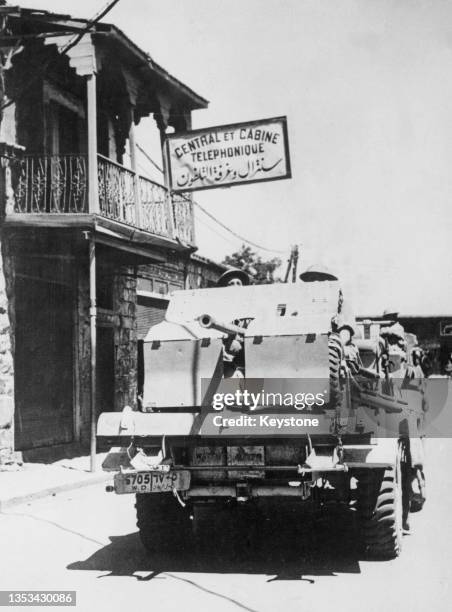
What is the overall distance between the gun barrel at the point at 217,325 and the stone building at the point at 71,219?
5917 mm

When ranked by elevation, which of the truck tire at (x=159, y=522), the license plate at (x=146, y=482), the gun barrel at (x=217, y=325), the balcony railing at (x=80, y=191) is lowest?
the truck tire at (x=159, y=522)

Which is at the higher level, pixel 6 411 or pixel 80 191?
pixel 80 191

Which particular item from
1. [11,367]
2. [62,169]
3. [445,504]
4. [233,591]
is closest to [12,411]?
[11,367]

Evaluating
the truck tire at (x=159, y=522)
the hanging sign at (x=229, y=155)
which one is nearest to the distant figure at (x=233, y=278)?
the truck tire at (x=159, y=522)

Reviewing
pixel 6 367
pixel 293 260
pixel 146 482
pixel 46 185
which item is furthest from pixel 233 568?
pixel 293 260

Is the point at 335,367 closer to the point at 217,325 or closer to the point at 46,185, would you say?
the point at 217,325

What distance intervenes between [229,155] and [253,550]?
713cm

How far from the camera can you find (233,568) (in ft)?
19.8

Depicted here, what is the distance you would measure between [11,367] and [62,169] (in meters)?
3.68

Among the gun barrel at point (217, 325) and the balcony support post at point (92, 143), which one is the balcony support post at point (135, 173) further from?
the gun barrel at point (217, 325)

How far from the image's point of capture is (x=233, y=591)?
5352 millimetres

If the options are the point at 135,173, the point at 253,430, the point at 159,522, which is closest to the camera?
the point at 253,430

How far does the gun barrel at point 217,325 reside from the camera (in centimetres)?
588

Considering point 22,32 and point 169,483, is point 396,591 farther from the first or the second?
point 22,32
